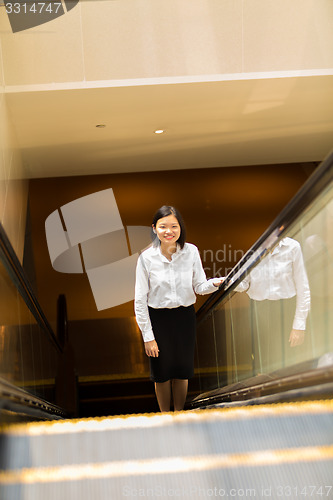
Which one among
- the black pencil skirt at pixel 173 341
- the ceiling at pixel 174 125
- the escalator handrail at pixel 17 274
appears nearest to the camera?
the escalator handrail at pixel 17 274

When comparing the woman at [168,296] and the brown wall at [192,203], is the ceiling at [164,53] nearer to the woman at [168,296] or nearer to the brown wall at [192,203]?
the woman at [168,296]

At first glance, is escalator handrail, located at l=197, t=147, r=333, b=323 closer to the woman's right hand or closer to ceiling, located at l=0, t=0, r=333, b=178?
the woman's right hand

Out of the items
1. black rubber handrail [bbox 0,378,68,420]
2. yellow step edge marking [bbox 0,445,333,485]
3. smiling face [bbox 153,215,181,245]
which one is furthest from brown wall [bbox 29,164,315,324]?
yellow step edge marking [bbox 0,445,333,485]

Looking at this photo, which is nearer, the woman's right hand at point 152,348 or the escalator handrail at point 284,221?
the escalator handrail at point 284,221

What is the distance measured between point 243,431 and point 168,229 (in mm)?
1980

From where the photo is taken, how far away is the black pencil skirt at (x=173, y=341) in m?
4.40

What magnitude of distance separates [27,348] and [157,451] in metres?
2.38

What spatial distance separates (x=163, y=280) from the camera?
171 inches

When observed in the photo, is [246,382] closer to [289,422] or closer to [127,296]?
[289,422]

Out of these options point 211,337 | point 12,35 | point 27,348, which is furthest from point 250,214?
point 27,348

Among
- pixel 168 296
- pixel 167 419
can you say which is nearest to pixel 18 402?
pixel 167 419

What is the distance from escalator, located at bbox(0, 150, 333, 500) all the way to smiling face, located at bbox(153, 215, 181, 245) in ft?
2.15

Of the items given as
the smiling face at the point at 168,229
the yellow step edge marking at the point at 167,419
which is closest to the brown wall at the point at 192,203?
the smiling face at the point at 168,229
